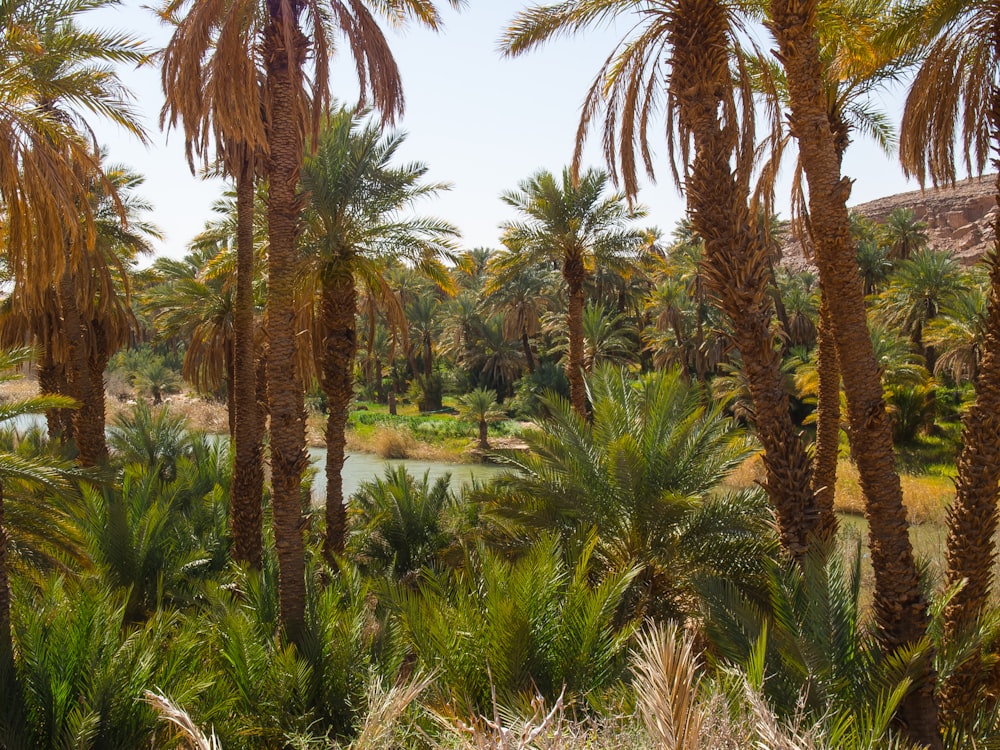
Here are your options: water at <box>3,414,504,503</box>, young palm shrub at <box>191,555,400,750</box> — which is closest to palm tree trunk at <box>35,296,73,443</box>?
water at <box>3,414,504,503</box>

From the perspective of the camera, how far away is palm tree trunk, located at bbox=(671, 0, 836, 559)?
24.1 ft

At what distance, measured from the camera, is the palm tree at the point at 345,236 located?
14789 mm

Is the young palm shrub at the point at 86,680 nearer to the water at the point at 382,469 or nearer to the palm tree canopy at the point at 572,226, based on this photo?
the palm tree canopy at the point at 572,226

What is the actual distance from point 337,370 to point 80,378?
4632 millimetres

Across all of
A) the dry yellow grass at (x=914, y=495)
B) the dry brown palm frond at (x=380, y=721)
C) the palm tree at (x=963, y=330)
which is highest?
the palm tree at (x=963, y=330)

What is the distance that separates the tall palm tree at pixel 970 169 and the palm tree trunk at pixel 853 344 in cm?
52

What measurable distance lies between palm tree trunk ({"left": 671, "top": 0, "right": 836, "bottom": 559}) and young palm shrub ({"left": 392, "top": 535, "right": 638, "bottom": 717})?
2.31 meters

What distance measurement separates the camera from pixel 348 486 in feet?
96.8

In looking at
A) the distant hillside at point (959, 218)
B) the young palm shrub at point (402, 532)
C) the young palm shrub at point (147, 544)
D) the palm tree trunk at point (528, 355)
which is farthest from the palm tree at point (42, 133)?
the distant hillside at point (959, 218)

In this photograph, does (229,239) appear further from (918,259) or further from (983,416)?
(918,259)

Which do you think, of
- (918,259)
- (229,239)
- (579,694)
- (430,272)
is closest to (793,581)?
(579,694)

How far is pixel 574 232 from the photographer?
20.4m

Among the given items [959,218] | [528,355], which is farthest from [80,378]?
[959,218]

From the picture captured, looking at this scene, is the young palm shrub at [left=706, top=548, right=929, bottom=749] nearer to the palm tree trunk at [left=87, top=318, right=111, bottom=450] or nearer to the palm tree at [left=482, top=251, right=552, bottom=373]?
the palm tree trunk at [left=87, top=318, right=111, bottom=450]
